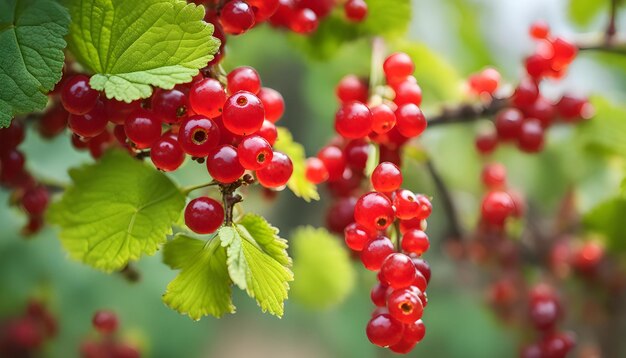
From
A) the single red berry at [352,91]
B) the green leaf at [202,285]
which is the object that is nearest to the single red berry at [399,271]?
the green leaf at [202,285]

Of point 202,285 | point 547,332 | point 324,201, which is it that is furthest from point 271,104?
point 324,201

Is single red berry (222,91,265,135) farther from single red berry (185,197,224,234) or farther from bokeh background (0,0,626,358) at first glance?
bokeh background (0,0,626,358)

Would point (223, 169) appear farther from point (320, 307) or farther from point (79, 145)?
point (320, 307)

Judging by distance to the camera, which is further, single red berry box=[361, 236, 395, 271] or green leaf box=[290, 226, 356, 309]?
green leaf box=[290, 226, 356, 309]

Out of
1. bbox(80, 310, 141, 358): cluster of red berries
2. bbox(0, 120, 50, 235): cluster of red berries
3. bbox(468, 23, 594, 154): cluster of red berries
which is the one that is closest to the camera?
bbox(0, 120, 50, 235): cluster of red berries

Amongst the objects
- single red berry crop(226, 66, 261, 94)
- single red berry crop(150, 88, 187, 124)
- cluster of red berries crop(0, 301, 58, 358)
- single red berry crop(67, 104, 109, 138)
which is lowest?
cluster of red berries crop(0, 301, 58, 358)

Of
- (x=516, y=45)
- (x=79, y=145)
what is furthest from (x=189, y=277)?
(x=516, y=45)

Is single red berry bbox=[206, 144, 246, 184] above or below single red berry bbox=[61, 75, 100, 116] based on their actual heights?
above

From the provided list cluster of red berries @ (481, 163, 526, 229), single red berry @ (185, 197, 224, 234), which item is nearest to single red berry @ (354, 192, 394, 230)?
single red berry @ (185, 197, 224, 234)
